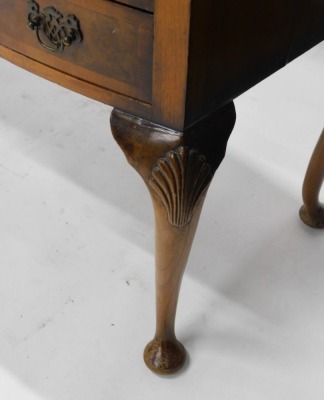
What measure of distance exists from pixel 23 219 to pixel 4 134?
264 mm

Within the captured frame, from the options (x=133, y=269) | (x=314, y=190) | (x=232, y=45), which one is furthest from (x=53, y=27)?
(x=314, y=190)

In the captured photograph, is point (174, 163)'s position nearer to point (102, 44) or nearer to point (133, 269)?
point (102, 44)

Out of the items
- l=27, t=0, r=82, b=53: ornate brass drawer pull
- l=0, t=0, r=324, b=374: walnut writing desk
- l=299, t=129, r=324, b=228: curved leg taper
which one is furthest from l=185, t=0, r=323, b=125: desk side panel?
l=299, t=129, r=324, b=228: curved leg taper

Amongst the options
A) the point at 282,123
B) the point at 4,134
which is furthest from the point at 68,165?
the point at 282,123

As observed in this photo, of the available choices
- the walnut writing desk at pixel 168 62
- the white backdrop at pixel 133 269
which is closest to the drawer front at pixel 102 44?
the walnut writing desk at pixel 168 62

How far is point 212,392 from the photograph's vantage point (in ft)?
3.08

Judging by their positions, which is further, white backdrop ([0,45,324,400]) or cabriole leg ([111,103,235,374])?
white backdrop ([0,45,324,400])

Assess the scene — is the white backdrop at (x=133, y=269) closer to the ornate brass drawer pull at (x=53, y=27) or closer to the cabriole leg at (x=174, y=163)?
the cabriole leg at (x=174, y=163)

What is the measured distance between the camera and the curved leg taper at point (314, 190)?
1127mm

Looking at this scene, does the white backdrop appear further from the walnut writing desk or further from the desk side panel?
the desk side panel

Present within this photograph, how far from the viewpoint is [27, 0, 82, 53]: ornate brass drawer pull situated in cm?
70

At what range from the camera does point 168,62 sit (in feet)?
2.12

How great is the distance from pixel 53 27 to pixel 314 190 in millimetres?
598

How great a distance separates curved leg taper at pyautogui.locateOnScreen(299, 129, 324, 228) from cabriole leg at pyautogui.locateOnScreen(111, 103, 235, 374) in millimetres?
391
